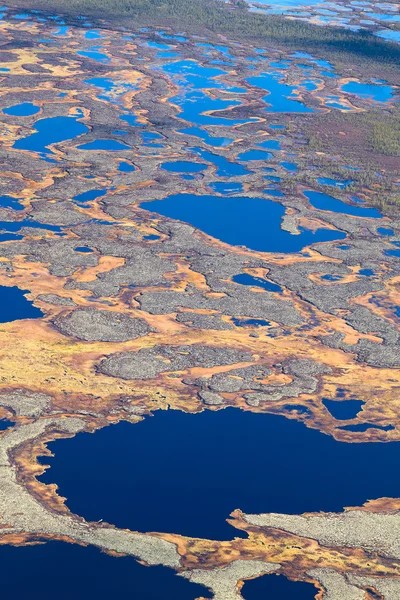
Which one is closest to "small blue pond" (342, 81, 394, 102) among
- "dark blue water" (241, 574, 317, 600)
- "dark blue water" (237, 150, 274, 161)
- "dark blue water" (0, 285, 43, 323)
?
"dark blue water" (237, 150, 274, 161)

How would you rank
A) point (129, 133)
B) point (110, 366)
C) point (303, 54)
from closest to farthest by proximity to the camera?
point (110, 366)
point (129, 133)
point (303, 54)

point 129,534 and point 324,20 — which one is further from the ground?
point 324,20

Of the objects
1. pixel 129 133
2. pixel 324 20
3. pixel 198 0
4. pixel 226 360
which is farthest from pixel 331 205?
pixel 198 0

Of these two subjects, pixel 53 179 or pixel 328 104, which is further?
pixel 328 104

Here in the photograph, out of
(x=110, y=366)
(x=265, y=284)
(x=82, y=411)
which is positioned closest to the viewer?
(x=82, y=411)

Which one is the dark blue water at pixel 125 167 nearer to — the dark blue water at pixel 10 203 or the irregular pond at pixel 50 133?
the irregular pond at pixel 50 133

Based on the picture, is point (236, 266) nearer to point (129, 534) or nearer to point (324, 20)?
point (129, 534)

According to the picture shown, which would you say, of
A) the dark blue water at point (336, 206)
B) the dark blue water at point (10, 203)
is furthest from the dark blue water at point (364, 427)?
the dark blue water at point (10, 203)
